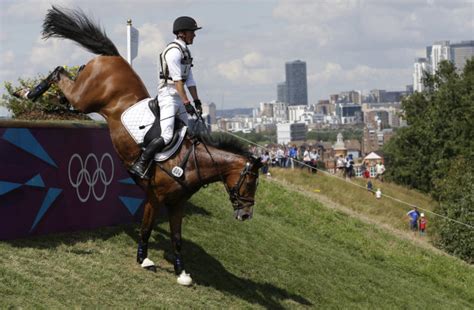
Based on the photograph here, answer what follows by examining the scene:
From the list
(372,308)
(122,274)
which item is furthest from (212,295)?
(372,308)

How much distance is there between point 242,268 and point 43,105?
4.15m

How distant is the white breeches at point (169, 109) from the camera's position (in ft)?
34.6

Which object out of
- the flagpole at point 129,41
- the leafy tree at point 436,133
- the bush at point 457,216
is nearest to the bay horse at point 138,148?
the flagpole at point 129,41

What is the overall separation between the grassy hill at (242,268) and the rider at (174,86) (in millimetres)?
1506

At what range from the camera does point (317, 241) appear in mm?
20391

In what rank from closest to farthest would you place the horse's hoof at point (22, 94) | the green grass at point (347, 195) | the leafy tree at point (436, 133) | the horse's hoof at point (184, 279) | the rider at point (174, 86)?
the rider at point (174, 86) → the horse's hoof at point (184, 279) → the horse's hoof at point (22, 94) → the green grass at point (347, 195) → the leafy tree at point (436, 133)

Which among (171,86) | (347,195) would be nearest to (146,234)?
(171,86)

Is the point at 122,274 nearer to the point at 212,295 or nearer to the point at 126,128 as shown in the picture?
the point at 212,295

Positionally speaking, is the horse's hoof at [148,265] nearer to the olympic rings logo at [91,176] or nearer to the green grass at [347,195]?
the olympic rings logo at [91,176]

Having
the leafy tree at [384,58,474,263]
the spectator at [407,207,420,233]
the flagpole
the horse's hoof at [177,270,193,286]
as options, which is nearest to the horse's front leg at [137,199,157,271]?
the horse's hoof at [177,270,193,286]

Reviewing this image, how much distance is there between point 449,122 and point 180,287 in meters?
55.7

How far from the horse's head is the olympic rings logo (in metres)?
2.59

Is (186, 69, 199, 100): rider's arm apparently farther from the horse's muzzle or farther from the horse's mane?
the horse's muzzle

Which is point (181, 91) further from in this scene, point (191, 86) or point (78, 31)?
point (78, 31)
